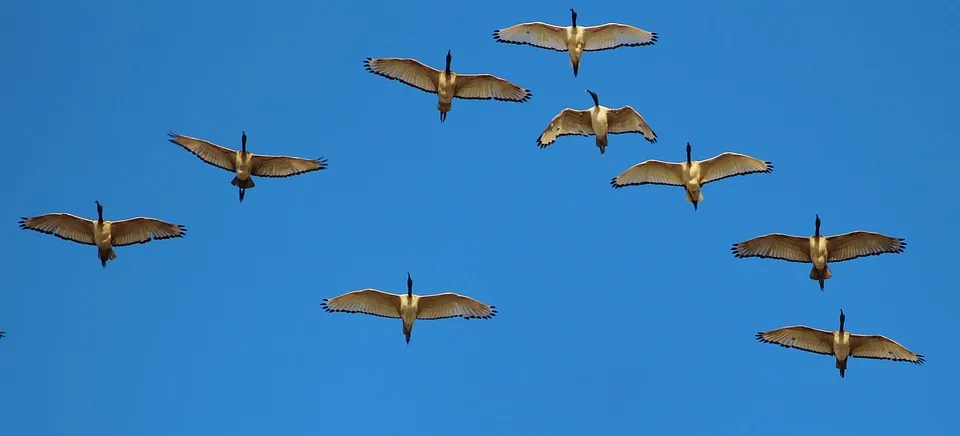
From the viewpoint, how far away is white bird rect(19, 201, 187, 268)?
30.5 metres

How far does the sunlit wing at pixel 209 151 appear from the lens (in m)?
30.3

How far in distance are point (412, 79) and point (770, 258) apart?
31.6 feet

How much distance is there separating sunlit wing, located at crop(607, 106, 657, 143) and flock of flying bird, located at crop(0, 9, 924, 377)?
0.08 feet

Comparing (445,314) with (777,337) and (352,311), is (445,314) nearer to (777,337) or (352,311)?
(352,311)

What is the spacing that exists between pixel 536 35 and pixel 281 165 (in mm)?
6893

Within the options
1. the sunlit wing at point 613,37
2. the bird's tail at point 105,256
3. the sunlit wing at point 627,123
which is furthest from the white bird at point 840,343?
the bird's tail at point 105,256

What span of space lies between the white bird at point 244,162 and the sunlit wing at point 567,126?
5.54 meters

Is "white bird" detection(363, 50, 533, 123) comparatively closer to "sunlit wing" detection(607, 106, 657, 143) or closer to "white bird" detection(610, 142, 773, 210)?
"sunlit wing" detection(607, 106, 657, 143)

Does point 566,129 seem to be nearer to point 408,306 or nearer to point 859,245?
point 408,306

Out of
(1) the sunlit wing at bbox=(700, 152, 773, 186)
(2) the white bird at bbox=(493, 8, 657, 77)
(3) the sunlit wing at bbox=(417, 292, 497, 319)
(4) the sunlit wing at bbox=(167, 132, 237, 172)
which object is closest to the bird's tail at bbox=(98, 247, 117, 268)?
(4) the sunlit wing at bbox=(167, 132, 237, 172)

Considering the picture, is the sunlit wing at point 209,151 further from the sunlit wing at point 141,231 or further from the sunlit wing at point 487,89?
the sunlit wing at point 487,89

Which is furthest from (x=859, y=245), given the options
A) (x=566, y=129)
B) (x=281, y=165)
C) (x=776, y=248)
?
(x=281, y=165)

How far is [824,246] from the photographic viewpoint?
98.6ft

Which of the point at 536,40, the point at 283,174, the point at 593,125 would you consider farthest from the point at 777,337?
the point at 283,174
